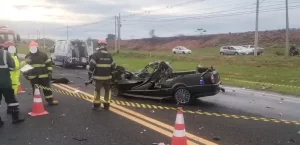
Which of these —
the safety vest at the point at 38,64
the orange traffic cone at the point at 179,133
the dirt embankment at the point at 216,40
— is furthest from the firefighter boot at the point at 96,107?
the dirt embankment at the point at 216,40

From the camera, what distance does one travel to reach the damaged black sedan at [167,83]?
363 inches

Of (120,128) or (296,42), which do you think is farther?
(296,42)

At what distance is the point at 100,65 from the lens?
848 cm

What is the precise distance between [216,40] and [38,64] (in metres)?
62.8

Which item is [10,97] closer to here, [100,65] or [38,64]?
[38,64]

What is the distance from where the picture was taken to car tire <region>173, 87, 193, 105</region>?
934 cm

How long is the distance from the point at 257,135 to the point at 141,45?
7645 cm

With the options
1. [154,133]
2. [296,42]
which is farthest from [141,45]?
[154,133]

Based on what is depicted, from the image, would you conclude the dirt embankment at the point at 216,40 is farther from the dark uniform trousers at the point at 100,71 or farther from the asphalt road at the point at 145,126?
the dark uniform trousers at the point at 100,71

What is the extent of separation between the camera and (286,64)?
25688mm

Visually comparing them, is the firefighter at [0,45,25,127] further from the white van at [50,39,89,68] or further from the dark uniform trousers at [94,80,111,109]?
the white van at [50,39,89,68]

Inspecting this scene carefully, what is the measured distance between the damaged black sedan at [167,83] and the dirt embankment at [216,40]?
50.8 metres

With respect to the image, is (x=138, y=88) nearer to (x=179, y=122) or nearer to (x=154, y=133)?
(x=154, y=133)

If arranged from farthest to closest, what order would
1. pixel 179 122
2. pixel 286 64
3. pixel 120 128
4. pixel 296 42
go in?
pixel 296 42
pixel 286 64
pixel 120 128
pixel 179 122
